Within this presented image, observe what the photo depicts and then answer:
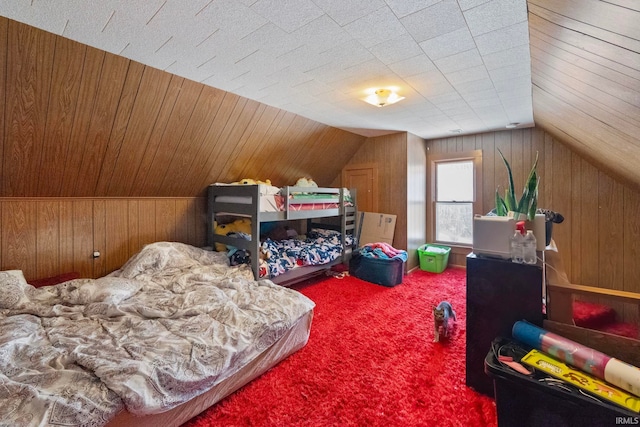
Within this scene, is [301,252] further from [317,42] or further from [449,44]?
[449,44]

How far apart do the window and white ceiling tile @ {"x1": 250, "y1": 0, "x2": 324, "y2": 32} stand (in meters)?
3.56

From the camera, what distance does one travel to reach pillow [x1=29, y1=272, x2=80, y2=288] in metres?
Answer: 2.34

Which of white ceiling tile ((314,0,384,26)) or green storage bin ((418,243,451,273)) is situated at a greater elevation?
white ceiling tile ((314,0,384,26))

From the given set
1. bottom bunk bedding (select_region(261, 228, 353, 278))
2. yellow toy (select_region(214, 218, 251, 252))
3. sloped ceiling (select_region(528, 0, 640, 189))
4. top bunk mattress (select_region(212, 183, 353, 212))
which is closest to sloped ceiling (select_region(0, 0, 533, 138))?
sloped ceiling (select_region(528, 0, 640, 189))

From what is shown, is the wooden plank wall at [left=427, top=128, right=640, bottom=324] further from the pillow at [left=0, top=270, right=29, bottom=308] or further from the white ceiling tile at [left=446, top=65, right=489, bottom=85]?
the pillow at [left=0, top=270, right=29, bottom=308]

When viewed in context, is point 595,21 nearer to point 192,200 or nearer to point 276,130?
point 276,130

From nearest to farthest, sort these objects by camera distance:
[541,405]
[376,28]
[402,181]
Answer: [541,405], [376,28], [402,181]

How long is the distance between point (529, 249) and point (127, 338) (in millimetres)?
2296

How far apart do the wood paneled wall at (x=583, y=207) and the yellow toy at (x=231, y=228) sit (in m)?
3.55

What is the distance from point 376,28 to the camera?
5.33ft

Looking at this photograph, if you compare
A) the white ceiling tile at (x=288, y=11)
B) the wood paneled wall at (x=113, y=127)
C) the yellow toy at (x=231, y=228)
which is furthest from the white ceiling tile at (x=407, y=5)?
the yellow toy at (x=231, y=228)

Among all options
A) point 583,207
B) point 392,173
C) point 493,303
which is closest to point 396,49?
point 493,303

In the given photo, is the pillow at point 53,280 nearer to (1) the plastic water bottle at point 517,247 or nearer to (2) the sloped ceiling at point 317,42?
(2) the sloped ceiling at point 317,42

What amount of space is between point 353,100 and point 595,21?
6.34 ft
